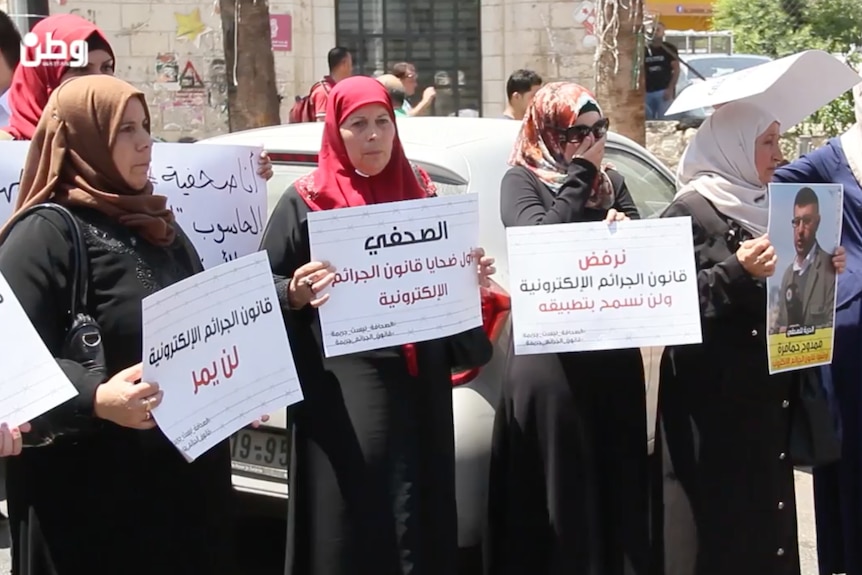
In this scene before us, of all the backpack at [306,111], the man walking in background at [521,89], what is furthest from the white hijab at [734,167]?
the backpack at [306,111]

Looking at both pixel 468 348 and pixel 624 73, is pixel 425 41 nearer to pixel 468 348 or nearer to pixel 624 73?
pixel 624 73

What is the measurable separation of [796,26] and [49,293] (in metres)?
14.4

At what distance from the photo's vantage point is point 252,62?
9.36 m

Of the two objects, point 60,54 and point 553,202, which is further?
point 60,54

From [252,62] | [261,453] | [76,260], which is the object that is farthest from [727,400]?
[252,62]

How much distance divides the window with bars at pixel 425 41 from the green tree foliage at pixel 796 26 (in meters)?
4.07

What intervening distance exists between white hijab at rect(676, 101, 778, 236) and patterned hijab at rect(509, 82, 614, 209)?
28 centimetres

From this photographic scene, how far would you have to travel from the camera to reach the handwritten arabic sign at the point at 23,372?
228cm

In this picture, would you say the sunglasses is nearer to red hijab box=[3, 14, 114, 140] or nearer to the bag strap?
the bag strap

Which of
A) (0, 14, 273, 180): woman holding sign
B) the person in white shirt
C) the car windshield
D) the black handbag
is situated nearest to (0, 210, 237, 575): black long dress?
(0, 14, 273, 180): woman holding sign

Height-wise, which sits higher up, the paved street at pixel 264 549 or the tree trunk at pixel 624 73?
the tree trunk at pixel 624 73

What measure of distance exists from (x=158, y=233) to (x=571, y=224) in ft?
4.00

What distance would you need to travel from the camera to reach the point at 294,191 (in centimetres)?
314

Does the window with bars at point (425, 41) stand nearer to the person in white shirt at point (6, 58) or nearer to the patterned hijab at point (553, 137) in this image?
the person in white shirt at point (6, 58)
